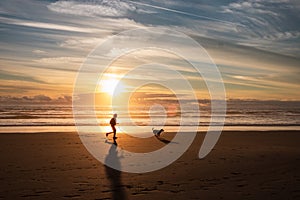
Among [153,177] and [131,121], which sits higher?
[131,121]

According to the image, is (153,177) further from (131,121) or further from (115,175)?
Result: (131,121)

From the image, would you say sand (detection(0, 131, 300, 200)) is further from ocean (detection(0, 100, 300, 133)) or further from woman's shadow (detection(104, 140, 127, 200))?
ocean (detection(0, 100, 300, 133))

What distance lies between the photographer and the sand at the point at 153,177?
9289mm

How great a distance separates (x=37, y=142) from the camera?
19.5m

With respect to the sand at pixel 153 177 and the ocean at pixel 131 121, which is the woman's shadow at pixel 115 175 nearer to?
the sand at pixel 153 177

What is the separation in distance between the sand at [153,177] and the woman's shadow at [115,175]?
1.1 inches

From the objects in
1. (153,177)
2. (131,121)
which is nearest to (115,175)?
(153,177)

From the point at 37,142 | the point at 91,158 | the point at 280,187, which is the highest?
the point at 37,142

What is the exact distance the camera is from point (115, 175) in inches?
448

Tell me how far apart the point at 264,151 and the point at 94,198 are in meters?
11.7

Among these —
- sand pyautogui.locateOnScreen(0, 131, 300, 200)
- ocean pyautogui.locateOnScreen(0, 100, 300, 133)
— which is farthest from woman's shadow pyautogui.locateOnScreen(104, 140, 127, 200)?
ocean pyautogui.locateOnScreen(0, 100, 300, 133)

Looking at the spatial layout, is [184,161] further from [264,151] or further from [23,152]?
[23,152]

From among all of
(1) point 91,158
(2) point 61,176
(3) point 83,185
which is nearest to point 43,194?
(3) point 83,185

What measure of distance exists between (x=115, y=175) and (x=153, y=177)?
4.33 feet
